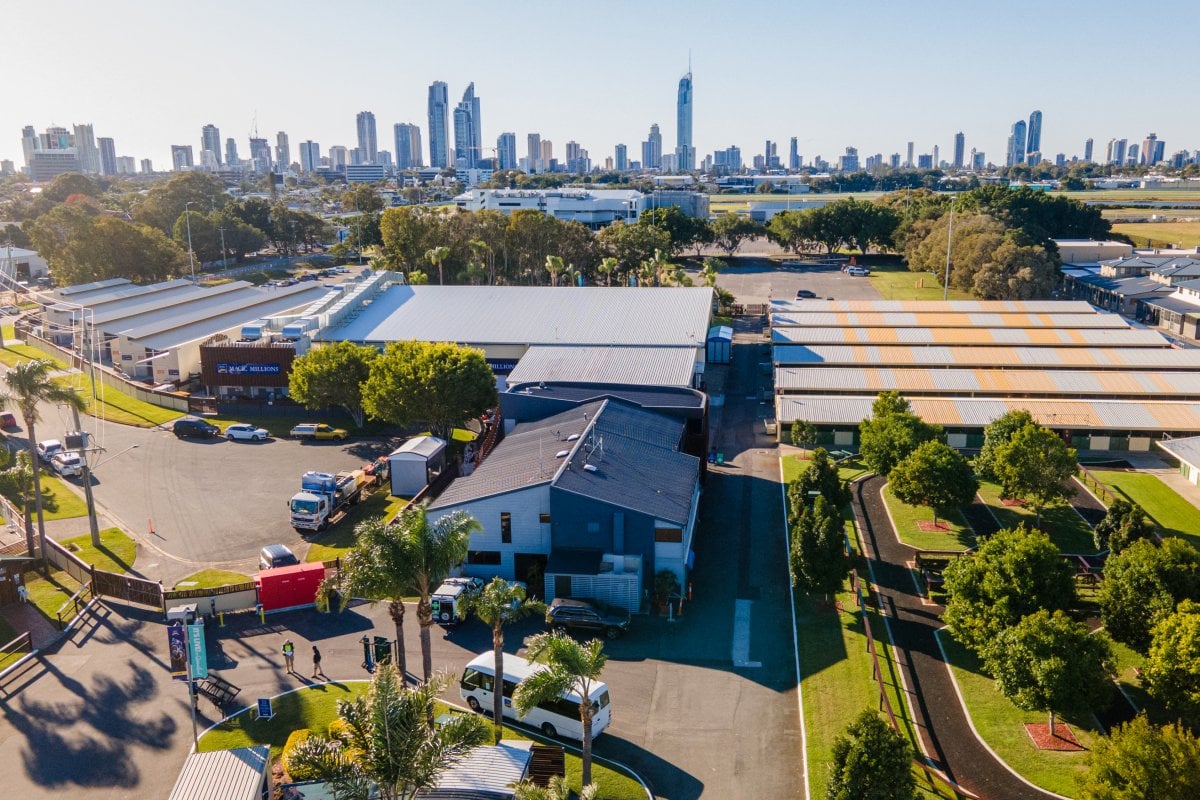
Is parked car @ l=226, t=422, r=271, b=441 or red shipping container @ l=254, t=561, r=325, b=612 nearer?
red shipping container @ l=254, t=561, r=325, b=612

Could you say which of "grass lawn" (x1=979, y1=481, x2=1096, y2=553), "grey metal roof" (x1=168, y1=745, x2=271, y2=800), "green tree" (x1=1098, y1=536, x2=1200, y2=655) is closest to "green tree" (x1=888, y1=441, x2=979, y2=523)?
"grass lawn" (x1=979, y1=481, x2=1096, y2=553)

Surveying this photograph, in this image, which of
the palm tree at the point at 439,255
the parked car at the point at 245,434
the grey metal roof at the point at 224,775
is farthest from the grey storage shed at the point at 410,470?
the palm tree at the point at 439,255

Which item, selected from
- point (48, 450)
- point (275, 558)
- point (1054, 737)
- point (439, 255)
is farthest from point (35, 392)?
point (439, 255)

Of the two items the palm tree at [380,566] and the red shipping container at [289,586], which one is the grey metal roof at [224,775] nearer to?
the palm tree at [380,566]

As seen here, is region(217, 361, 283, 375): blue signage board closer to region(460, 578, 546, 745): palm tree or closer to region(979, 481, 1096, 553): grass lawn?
region(460, 578, 546, 745): palm tree

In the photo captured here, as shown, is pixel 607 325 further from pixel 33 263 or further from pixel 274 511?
pixel 33 263

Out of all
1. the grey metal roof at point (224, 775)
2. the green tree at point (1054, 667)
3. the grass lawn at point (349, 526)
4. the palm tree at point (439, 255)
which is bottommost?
the grass lawn at point (349, 526)
